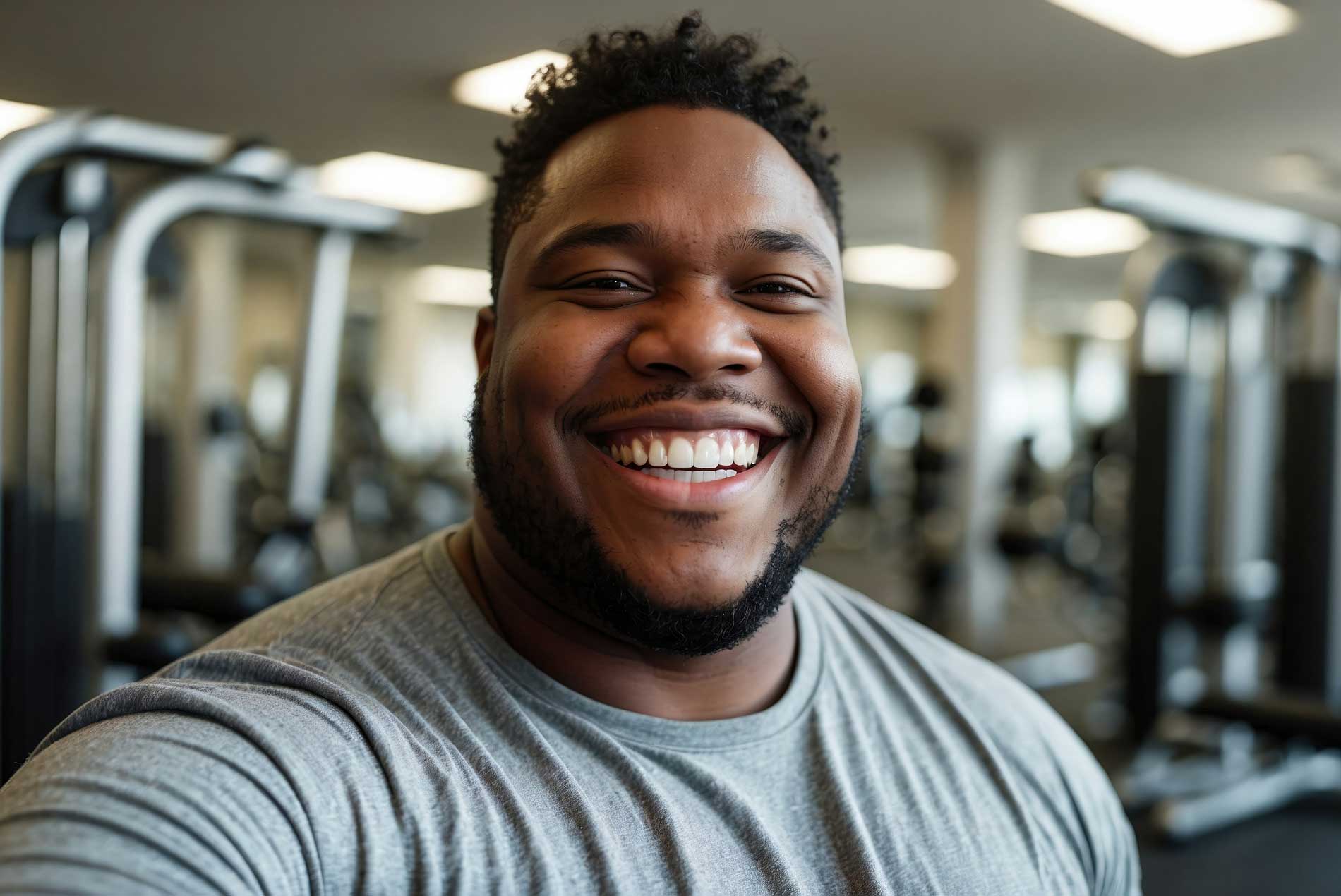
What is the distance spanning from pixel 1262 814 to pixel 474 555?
2.74m

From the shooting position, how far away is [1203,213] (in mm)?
2664

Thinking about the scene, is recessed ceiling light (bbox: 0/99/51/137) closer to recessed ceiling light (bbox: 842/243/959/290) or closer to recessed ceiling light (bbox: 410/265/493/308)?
recessed ceiling light (bbox: 842/243/959/290)

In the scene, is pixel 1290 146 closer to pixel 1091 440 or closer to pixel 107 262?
pixel 1091 440

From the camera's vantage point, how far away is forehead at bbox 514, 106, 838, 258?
675mm

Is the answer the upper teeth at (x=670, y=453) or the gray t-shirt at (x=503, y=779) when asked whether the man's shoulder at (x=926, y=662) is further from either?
the upper teeth at (x=670, y=453)

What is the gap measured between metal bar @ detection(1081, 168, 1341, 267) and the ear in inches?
79.5

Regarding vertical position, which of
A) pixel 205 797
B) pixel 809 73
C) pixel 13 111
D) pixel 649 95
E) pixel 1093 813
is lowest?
pixel 1093 813

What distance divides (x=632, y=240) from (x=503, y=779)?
1.10 feet

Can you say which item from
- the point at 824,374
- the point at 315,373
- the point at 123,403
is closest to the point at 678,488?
the point at 824,374

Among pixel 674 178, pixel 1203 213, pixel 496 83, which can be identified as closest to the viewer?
pixel 674 178

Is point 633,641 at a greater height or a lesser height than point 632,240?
lesser

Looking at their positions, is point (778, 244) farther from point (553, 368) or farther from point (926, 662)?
point (926, 662)

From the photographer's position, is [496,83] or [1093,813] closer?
[1093,813]

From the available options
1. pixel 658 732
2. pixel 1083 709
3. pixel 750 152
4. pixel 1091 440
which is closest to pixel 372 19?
pixel 750 152
